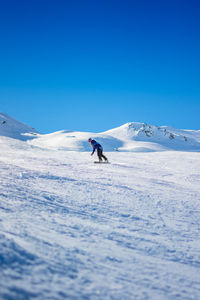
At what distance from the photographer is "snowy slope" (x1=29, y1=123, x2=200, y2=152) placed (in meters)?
36.6

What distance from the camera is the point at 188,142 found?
48.7 metres

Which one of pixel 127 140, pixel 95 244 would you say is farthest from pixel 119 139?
pixel 95 244

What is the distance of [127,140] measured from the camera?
44.9 meters

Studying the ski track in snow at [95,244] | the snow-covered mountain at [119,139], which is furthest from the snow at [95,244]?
the snow-covered mountain at [119,139]

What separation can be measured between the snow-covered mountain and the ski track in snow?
1111 inches

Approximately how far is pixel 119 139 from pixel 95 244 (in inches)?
1635

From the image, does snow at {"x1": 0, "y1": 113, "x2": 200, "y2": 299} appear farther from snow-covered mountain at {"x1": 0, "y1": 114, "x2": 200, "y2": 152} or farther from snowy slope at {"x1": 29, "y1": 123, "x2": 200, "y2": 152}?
snow-covered mountain at {"x1": 0, "y1": 114, "x2": 200, "y2": 152}

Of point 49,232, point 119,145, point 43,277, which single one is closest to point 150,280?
point 43,277

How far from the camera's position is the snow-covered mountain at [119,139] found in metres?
37.0

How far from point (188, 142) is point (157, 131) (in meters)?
7.32

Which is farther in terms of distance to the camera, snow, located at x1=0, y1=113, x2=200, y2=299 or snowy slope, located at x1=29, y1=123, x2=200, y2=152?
snowy slope, located at x1=29, y1=123, x2=200, y2=152

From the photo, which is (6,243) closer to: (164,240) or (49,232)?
(49,232)

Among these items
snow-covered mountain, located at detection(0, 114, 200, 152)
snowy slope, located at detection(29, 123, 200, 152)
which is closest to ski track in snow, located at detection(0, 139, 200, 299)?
snowy slope, located at detection(29, 123, 200, 152)

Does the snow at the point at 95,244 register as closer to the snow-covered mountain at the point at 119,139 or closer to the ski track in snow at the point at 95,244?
the ski track in snow at the point at 95,244
